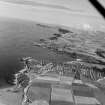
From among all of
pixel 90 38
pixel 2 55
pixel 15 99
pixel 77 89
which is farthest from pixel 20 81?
pixel 90 38

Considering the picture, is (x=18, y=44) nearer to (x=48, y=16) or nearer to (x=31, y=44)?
(x=31, y=44)

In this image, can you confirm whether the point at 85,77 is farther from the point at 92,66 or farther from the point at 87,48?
the point at 87,48

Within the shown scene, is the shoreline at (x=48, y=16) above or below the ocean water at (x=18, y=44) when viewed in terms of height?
above

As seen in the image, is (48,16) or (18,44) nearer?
(18,44)

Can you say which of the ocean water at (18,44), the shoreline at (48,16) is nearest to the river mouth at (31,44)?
the ocean water at (18,44)

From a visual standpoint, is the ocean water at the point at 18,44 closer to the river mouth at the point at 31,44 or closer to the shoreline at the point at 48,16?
the river mouth at the point at 31,44

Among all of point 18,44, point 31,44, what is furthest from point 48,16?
point 18,44

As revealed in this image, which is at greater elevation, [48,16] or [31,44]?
[48,16]

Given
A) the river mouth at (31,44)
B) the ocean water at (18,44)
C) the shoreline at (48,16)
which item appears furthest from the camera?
the shoreline at (48,16)
